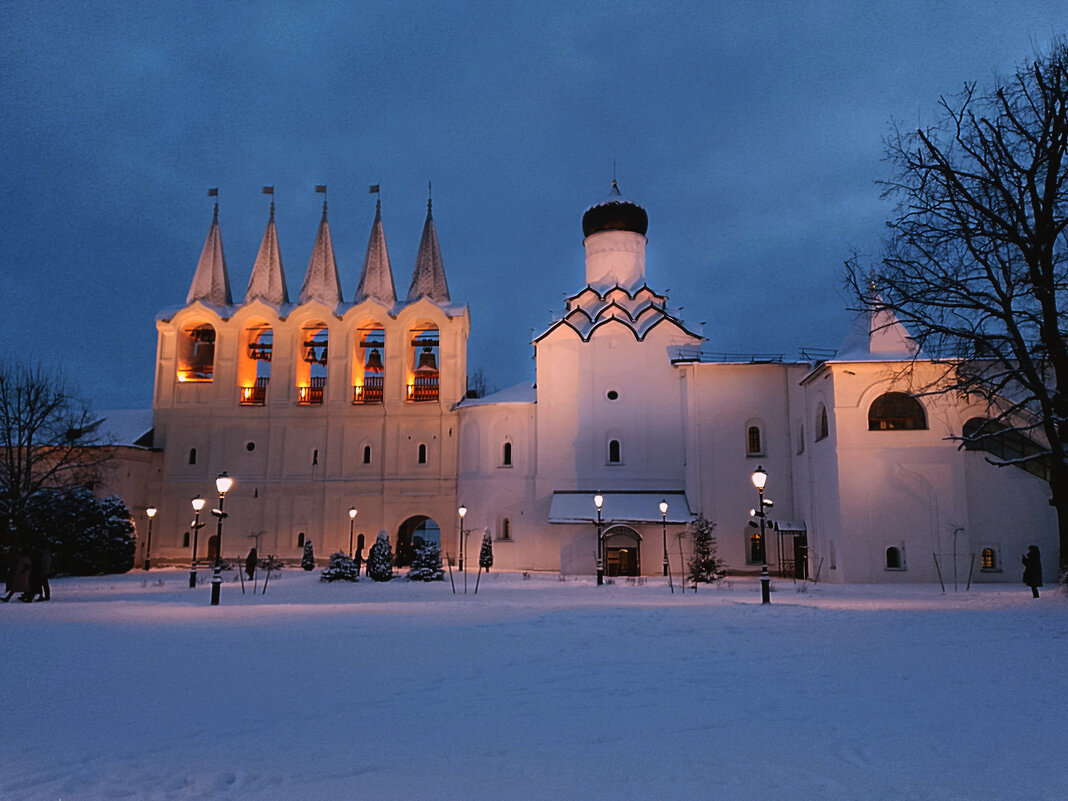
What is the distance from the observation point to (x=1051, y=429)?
16766 mm

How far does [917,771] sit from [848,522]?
866 inches

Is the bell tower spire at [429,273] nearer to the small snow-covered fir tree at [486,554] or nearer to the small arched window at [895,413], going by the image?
the small snow-covered fir tree at [486,554]

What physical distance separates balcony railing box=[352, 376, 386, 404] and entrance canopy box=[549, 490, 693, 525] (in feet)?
33.6

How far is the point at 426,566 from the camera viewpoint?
2533 centimetres

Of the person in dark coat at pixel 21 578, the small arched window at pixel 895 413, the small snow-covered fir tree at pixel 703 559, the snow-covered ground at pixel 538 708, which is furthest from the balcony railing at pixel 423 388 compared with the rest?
the snow-covered ground at pixel 538 708

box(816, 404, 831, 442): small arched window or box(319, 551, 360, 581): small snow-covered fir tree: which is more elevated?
box(816, 404, 831, 442): small arched window

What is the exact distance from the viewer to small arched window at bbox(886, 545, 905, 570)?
987 inches

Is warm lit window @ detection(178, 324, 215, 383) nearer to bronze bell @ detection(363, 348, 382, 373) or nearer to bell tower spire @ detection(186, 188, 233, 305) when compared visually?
bell tower spire @ detection(186, 188, 233, 305)

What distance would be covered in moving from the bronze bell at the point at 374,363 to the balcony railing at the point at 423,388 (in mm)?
1783

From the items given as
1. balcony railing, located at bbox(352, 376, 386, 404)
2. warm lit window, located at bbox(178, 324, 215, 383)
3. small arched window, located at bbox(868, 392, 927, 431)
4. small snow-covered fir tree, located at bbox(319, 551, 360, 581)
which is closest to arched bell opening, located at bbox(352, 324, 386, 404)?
balcony railing, located at bbox(352, 376, 386, 404)

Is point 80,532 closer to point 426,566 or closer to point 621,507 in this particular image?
point 426,566

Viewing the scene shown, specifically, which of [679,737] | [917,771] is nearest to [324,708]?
[679,737]

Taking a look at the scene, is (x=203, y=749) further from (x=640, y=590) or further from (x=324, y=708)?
(x=640, y=590)

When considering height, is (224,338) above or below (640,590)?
above
